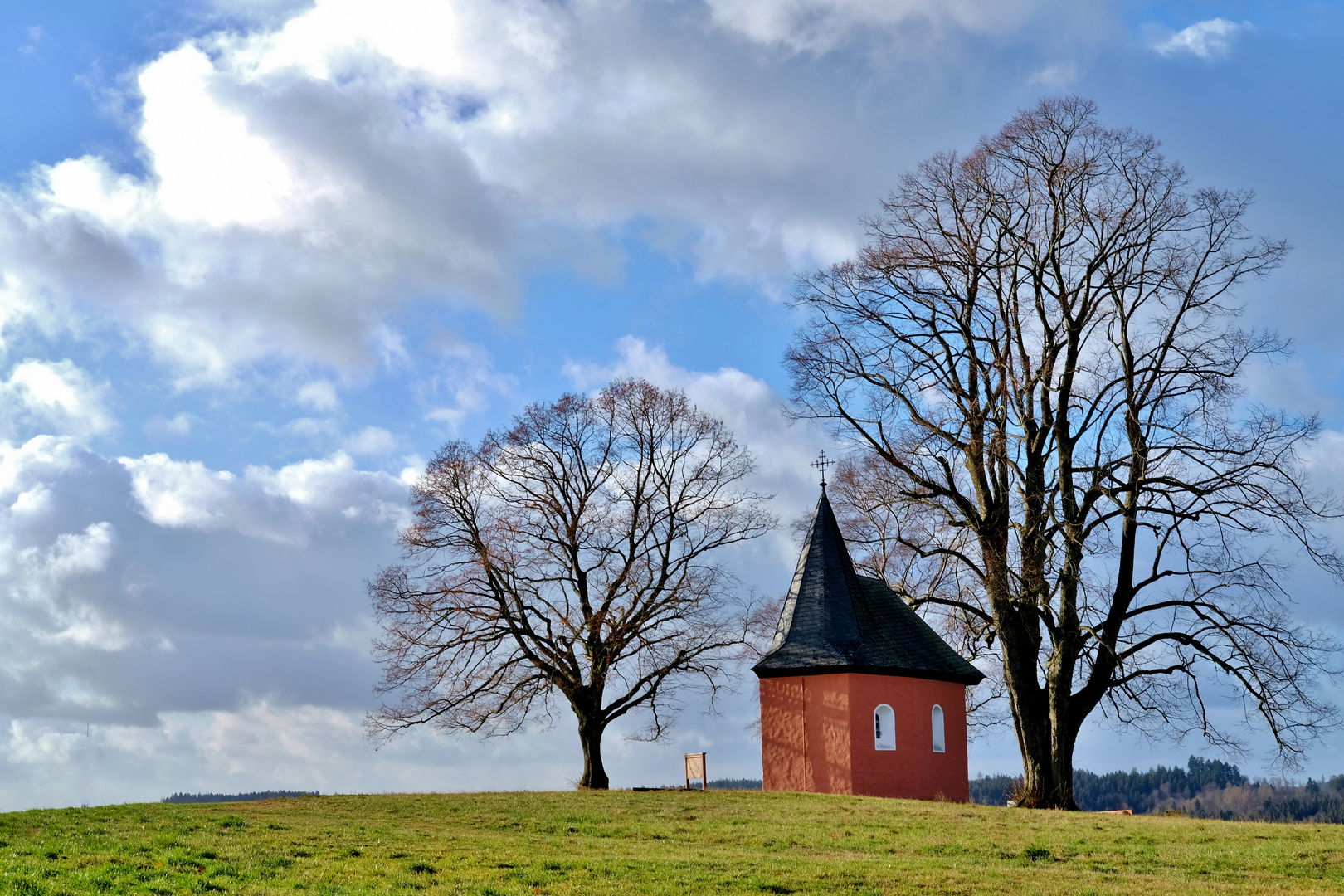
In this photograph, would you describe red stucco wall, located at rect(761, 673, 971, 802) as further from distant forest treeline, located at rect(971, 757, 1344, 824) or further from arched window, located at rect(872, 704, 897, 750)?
distant forest treeline, located at rect(971, 757, 1344, 824)

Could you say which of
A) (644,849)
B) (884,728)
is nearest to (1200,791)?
(884,728)

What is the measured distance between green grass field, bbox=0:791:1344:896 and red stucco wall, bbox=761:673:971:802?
319 centimetres

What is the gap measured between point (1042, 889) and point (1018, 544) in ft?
47.6

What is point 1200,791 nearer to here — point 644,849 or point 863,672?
point 863,672

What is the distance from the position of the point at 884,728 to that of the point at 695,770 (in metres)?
5.03

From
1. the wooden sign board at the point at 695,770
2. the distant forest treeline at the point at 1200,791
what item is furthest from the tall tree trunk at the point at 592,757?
the distant forest treeline at the point at 1200,791

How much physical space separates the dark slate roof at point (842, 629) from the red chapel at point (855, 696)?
0.03m

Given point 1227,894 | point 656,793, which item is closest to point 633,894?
point 1227,894

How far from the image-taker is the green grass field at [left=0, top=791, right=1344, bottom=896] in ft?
46.2

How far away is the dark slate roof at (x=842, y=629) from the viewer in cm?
2997

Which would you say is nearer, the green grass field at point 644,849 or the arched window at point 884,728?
the green grass field at point 644,849

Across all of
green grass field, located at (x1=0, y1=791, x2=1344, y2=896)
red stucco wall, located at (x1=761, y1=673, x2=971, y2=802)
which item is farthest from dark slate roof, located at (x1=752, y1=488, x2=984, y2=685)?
green grass field, located at (x1=0, y1=791, x2=1344, y2=896)

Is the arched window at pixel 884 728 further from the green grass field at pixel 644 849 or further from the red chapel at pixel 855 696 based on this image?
the green grass field at pixel 644 849

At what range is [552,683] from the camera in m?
32.1
